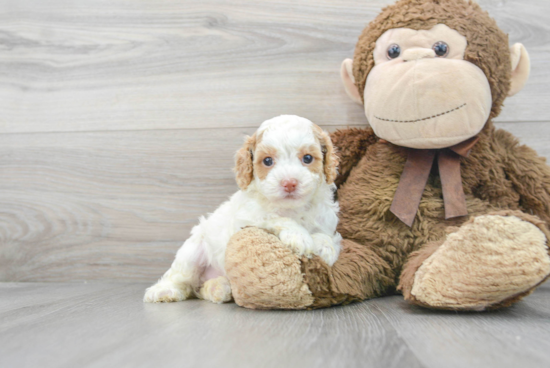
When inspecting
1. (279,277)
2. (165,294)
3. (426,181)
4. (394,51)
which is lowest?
(165,294)

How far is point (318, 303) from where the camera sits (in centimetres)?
93

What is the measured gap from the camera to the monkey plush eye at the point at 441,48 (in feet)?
3.40

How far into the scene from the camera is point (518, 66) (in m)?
1.13

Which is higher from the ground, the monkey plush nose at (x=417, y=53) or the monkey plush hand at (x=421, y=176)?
the monkey plush nose at (x=417, y=53)

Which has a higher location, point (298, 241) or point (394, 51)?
point (394, 51)

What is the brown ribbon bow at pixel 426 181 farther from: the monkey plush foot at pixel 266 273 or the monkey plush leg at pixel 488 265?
the monkey plush foot at pixel 266 273

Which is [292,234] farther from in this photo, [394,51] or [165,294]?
[394,51]

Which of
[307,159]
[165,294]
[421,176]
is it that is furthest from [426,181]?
[165,294]

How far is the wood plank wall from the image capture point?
1.41 meters

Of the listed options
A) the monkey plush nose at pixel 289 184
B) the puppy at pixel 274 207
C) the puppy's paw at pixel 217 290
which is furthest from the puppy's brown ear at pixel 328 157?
the puppy's paw at pixel 217 290


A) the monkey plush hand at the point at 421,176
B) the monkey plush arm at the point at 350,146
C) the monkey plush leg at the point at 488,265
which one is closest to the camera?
the monkey plush leg at the point at 488,265

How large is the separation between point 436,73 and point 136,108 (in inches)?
37.2

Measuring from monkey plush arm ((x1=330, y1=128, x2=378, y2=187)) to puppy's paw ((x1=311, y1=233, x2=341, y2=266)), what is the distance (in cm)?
28

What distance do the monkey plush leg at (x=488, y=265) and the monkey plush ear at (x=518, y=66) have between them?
0.48 meters
